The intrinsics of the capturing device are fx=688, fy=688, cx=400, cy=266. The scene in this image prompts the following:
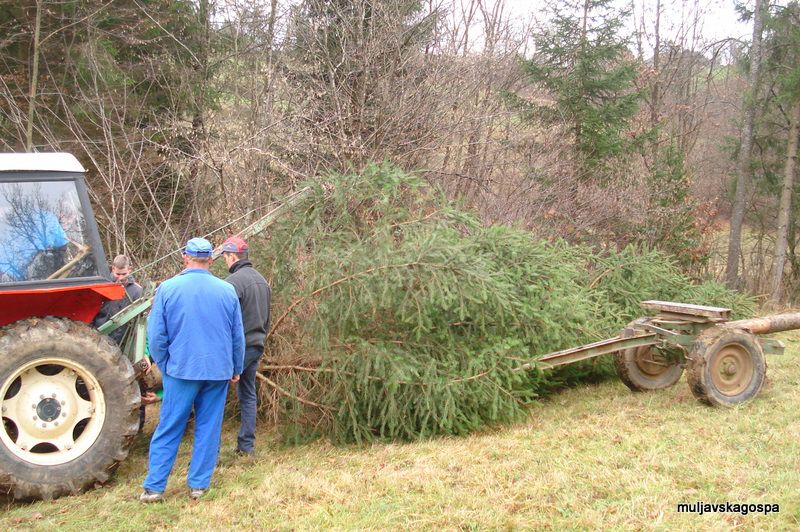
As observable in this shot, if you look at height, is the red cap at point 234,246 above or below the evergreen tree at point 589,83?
below

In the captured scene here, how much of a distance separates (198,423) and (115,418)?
0.62m

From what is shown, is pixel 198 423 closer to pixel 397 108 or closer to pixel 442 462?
pixel 442 462

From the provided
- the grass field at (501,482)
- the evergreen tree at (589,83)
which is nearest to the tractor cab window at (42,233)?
the grass field at (501,482)

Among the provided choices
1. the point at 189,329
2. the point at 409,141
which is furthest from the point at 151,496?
the point at 409,141

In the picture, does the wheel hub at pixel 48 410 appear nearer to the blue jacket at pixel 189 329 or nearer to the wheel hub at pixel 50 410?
the wheel hub at pixel 50 410

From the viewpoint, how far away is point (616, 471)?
481 centimetres

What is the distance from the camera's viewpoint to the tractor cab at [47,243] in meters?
4.98

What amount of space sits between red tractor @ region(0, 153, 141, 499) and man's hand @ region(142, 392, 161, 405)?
623 millimetres

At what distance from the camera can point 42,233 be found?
16.8ft

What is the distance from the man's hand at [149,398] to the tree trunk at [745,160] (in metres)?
16.7

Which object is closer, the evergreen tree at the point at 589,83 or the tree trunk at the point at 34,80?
the tree trunk at the point at 34,80

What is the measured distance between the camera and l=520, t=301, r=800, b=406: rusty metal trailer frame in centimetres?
650

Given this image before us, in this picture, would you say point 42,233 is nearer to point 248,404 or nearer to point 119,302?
point 119,302

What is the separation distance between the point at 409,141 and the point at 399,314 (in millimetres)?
6148
